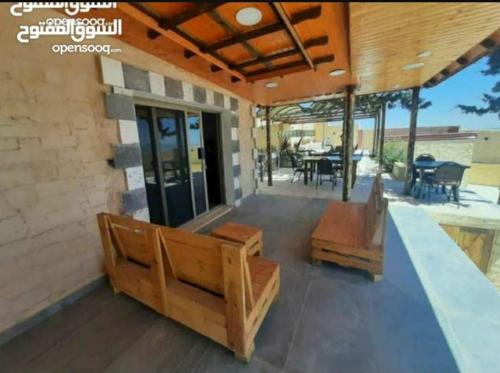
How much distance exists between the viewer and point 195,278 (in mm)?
1424

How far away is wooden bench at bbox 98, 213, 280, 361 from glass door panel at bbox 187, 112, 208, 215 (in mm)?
1869

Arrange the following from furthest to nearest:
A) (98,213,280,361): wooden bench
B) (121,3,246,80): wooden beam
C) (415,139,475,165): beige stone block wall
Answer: (415,139,475,165): beige stone block wall, (121,3,246,80): wooden beam, (98,213,280,361): wooden bench

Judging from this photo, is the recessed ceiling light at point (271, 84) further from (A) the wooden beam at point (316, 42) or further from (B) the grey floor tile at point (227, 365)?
(B) the grey floor tile at point (227, 365)

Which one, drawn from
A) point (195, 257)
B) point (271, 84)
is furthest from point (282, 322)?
point (271, 84)

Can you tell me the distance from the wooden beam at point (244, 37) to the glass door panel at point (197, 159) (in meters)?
1.20

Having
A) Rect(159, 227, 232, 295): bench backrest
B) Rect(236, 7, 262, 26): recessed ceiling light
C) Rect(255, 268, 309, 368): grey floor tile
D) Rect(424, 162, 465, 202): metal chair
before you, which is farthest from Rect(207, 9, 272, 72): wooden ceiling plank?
Rect(424, 162, 465, 202): metal chair

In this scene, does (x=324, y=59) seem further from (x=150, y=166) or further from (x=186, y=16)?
(x=150, y=166)

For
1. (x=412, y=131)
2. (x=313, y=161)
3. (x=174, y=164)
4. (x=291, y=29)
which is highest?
(x=291, y=29)

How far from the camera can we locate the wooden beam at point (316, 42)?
2.20m

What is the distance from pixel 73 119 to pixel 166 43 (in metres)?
1.36

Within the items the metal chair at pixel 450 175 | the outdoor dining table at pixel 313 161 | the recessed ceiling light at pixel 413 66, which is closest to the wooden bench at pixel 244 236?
the recessed ceiling light at pixel 413 66

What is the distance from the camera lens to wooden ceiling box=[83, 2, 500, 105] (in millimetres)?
1654

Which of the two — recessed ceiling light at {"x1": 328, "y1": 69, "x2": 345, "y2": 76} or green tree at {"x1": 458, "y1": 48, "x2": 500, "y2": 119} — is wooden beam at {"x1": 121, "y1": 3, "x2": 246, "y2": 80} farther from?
green tree at {"x1": 458, "y1": 48, "x2": 500, "y2": 119}

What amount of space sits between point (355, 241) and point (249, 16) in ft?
7.40
